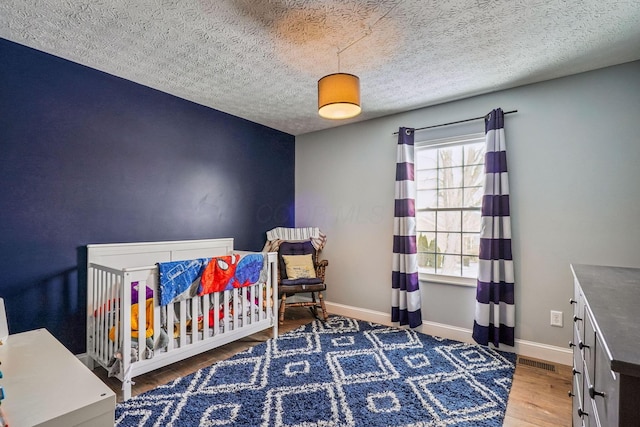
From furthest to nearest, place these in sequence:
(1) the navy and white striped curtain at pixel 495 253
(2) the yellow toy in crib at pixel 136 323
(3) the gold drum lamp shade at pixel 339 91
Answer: (1) the navy and white striped curtain at pixel 495 253 → (2) the yellow toy in crib at pixel 136 323 → (3) the gold drum lamp shade at pixel 339 91

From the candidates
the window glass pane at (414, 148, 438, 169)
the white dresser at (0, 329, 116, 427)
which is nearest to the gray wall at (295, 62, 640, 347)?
the window glass pane at (414, 148, 438, 169)

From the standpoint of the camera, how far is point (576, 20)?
1.79 metres

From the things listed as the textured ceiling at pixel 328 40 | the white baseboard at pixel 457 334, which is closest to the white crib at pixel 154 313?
the white baseboard at pixel 457 334

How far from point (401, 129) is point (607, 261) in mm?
1990

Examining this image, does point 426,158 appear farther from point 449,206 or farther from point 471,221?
point 471,221


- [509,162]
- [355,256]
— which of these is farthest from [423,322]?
[509,162]

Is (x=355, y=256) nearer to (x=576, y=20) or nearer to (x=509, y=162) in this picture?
(x=509, y=162)

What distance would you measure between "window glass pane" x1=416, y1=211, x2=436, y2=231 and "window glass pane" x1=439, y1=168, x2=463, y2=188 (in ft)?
1.06

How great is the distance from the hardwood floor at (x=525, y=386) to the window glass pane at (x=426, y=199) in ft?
5.11

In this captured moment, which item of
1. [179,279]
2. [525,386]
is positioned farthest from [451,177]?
[179,279]

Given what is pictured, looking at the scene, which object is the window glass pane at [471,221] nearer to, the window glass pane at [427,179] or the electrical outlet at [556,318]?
the window glass pane at [427,179]

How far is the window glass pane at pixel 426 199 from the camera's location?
322 centimetres

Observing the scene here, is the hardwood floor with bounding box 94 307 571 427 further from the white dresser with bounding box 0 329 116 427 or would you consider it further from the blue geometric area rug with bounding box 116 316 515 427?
the white dresser with bounding box 0 329 116 427

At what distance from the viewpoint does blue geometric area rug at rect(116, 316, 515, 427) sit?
1.75 metres
